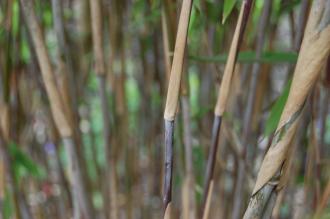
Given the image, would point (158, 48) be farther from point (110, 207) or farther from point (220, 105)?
point (220, 105)

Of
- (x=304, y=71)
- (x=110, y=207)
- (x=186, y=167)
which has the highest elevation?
(x=304, y=71)

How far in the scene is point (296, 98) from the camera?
0.27 metres

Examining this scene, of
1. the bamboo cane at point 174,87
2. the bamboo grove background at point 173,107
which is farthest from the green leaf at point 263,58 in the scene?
the bamboo cane at point 174,87

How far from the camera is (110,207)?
0.70 metres

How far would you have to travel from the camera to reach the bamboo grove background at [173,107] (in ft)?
1.01

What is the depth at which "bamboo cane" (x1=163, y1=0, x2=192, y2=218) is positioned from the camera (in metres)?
0.30

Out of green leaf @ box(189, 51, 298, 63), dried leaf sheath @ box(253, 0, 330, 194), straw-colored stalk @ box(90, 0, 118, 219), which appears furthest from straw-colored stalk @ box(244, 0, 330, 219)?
straw-colored stalk @ box(90, 0, 118, 219)

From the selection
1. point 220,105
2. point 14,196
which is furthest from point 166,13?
point 14,196

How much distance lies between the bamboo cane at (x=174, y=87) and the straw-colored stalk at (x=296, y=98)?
6cm

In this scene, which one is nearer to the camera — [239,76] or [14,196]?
[14,196]

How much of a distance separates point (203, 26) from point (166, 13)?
12 centimetres

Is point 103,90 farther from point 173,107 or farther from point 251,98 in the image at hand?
point 173,107

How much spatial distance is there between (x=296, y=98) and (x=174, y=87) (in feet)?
0.23

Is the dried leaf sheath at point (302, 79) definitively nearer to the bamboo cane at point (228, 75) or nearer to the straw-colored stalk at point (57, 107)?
the bamboo cane at point (228, 75)
